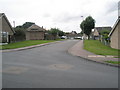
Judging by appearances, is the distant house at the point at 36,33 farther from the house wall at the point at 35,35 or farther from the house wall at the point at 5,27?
the house wall at the point at 5,27

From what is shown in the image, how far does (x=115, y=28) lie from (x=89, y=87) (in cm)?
1610

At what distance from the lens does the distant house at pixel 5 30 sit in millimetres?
24250

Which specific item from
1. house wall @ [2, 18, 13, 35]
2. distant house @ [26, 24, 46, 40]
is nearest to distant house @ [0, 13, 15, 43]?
house wall @ [2, 18, 13, 35]

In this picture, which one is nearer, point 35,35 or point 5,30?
point 5,30

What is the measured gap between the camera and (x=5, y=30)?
25391mm

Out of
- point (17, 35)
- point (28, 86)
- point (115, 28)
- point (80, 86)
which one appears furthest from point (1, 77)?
point (17, 35)

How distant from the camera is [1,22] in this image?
79.5 feet

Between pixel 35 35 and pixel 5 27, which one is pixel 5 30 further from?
pixel 35 35

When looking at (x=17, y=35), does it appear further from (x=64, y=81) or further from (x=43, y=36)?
(x=64, y=81)

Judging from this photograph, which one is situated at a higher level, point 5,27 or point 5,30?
→ point 5,27

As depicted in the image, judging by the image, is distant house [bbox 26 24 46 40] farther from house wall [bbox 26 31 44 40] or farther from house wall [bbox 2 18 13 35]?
house wall [bbox 2 18 13 35]

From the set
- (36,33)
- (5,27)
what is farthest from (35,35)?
(5,27)

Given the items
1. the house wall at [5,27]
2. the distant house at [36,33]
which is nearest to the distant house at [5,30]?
the house wall at [5,27]

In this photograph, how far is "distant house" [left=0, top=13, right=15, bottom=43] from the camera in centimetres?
2425
